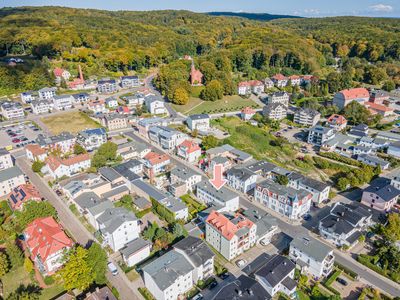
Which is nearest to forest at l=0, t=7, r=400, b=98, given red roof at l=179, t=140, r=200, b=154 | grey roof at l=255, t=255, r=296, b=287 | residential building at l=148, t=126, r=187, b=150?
residential building at l=148, t=126, r=187, b=150

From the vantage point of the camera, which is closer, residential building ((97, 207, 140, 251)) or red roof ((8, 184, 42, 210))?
residential building ((97, 207, 140, 251))

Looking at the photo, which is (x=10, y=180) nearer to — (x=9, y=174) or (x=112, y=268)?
(x=9, y=174)

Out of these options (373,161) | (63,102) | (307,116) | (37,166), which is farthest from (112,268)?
(307,116)

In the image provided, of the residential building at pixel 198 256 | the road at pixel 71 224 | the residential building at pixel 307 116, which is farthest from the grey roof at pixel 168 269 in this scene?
the residential building at pixel 307 116

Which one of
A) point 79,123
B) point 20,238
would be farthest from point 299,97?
point 20,238

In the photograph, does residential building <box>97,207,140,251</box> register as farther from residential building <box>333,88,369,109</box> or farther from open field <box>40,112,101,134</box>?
residential building <box>333,88,369,109</box>
